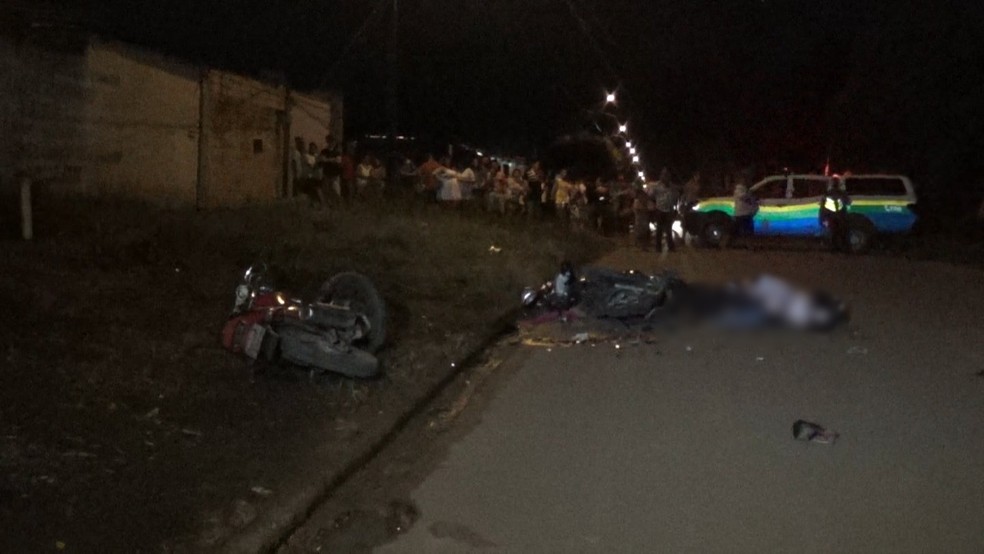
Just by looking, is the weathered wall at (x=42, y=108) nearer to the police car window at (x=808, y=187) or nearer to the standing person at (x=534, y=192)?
the standing person at (x=534, y=192)

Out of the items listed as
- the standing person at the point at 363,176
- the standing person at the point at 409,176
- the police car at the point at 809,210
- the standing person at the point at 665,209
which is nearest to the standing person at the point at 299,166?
the standing person at the point at 363,176

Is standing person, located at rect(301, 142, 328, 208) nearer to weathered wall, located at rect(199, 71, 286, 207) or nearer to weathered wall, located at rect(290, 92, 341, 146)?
weathered wall, located at rect(199, 71, 286, 207)

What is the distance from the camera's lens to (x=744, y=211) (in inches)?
1065

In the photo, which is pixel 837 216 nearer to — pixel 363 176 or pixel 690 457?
pixel 363 176

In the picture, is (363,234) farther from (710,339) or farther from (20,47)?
(710,339)

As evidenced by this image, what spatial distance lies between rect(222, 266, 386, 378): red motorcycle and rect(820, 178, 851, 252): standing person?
59.6ft

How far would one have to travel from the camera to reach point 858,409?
30.9 ft

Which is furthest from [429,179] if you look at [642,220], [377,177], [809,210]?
[809,210]

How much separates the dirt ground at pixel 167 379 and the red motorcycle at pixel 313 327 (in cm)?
23

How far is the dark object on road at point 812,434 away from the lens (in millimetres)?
8367

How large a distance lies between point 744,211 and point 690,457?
1983 centimetres

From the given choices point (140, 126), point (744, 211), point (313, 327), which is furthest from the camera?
point (744, 211)

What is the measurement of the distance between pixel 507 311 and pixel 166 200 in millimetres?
7289

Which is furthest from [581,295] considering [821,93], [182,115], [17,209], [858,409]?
[821,93]
